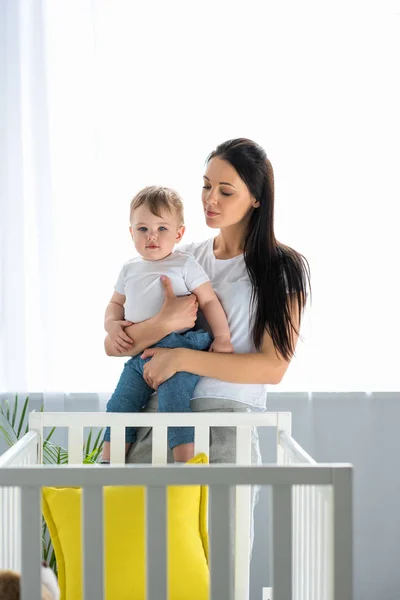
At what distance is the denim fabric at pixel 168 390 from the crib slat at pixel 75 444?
0.22ft

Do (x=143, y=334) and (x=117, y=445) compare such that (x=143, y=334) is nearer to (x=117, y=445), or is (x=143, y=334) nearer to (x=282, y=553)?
(x=117, y=445)

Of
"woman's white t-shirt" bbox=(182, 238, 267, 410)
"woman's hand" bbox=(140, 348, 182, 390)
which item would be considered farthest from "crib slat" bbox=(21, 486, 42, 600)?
"woman's white t-shirt" bbox=(182, 238, 267, 410)

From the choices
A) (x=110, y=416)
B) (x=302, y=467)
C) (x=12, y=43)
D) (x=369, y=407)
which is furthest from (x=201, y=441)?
(x=12, y=43)

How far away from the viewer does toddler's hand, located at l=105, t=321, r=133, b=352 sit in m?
1.82

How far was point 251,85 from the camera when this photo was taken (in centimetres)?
271

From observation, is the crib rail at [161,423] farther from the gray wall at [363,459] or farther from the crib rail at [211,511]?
the gray wall at [363,459]

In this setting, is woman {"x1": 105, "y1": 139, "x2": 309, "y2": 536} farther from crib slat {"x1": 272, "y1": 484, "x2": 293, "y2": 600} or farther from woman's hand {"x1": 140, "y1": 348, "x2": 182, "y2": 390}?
crib slat {"x1": 272, "y1": 484, "x2": 293, "y2": 600}

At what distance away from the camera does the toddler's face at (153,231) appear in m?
1.78

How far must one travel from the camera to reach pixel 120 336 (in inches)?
72.0

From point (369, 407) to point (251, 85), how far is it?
1.19 metres

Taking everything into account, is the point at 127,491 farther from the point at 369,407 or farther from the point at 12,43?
the point at 12,43

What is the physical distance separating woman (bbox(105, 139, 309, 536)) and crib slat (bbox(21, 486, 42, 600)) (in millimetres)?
668

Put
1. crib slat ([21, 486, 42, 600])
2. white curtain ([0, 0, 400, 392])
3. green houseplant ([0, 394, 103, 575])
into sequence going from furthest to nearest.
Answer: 1. white curtain ([0, 0, 400, 392])
2. green houseplant ([0, 394, 103, 575])
3. crib slat ([21, 486, 42, 600])

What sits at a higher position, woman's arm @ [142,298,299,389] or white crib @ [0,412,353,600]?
woman's arm @ [142,298,299,389]
